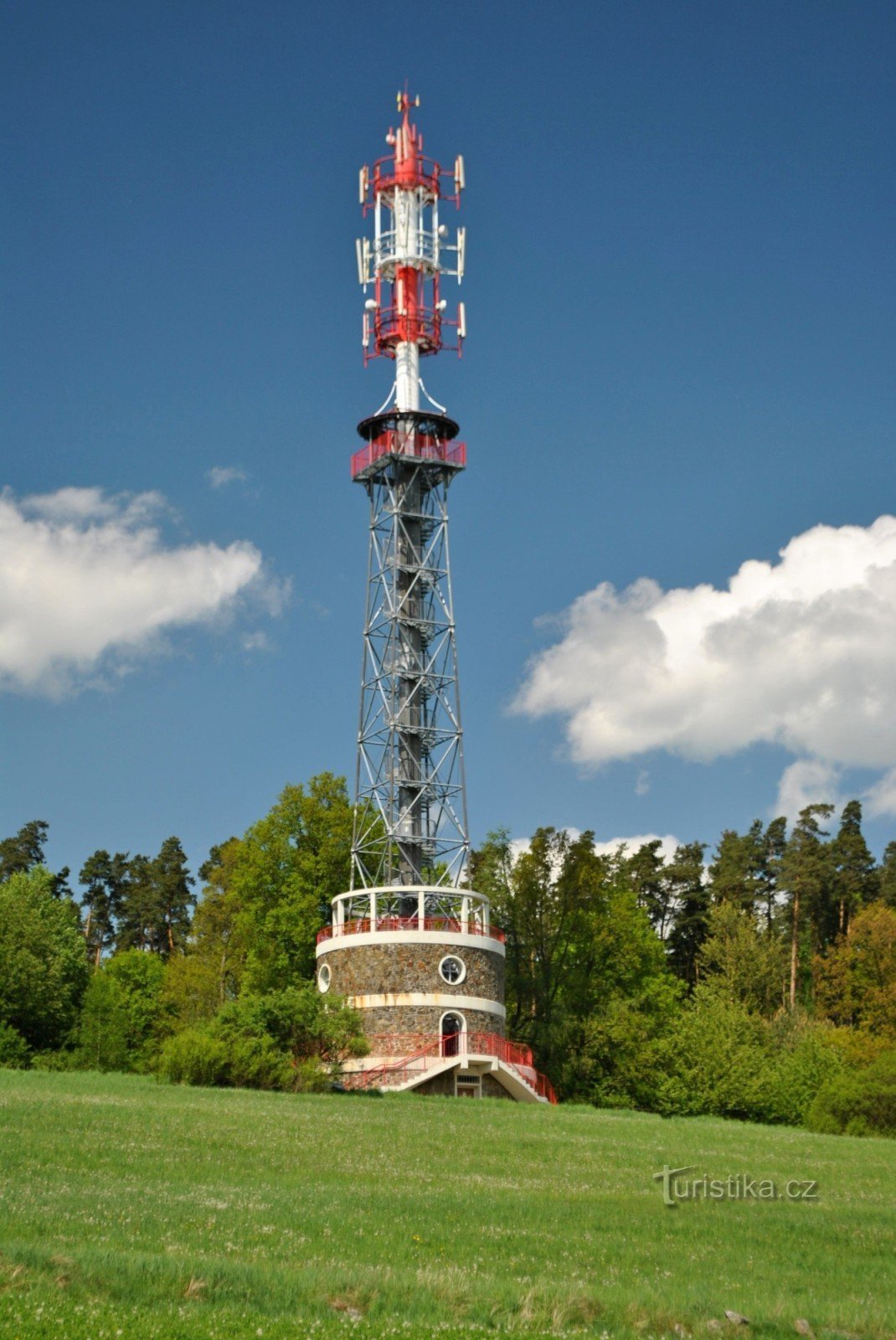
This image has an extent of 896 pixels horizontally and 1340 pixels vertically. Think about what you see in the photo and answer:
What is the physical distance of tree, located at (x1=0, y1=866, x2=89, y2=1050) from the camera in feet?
204

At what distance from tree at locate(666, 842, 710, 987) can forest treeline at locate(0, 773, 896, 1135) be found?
6.8 inches

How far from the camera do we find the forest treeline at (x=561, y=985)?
44.2m

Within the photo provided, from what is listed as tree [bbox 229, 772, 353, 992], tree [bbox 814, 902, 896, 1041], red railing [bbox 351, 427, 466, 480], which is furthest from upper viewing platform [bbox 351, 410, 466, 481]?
tree [bbox 814, 902, 896, 1041]

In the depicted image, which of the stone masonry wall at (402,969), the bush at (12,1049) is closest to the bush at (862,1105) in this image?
the stone masonry wall at (402,969)

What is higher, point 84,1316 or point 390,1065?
point 390,1065

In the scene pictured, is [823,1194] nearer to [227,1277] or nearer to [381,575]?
[227,1277]

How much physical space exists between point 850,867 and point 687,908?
9.48 meters

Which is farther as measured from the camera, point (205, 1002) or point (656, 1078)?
point (205, 1002)

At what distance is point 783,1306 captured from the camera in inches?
592

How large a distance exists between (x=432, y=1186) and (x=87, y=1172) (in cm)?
515

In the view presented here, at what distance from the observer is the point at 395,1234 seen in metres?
17.6

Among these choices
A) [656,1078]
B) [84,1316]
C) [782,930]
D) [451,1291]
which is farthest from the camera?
[782,930]

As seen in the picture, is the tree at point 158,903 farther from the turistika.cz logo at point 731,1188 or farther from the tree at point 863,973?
the turistika.cz logo at point 731,1188

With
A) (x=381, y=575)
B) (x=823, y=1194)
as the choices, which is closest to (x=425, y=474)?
(x=381, y=575)
